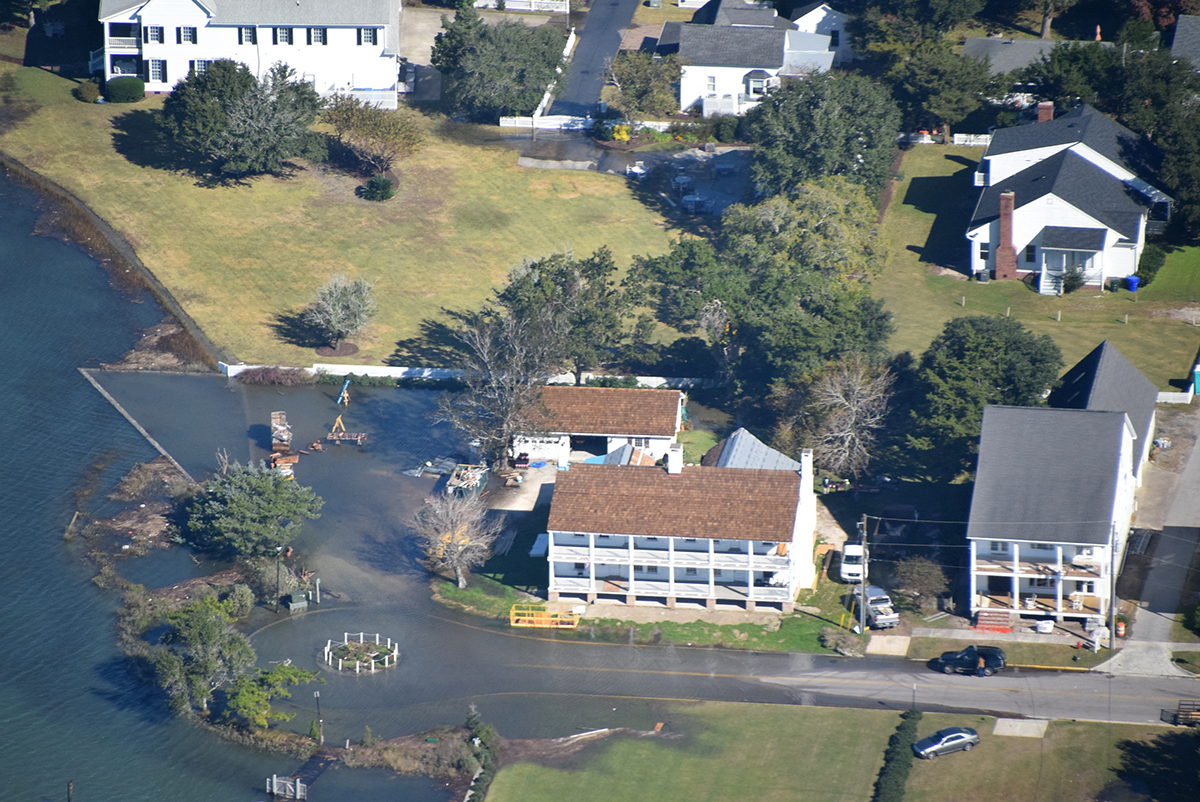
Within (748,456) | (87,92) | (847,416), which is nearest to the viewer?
(748,456)

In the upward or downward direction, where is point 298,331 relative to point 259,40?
downward

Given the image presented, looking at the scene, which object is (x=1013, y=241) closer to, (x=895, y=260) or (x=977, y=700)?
A: (x=895, y=260)

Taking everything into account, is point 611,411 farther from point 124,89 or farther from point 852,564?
point 124,89

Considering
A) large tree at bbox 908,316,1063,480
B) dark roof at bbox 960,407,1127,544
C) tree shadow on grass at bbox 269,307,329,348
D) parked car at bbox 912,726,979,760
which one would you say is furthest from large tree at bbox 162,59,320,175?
parked car at bbox 912,726,979,760

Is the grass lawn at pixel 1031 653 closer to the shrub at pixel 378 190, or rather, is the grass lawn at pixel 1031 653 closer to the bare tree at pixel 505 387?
the bare tree at pixel 505 387

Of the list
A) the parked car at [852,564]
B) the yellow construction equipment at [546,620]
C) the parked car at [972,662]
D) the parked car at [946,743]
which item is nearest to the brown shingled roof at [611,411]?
the parked car at [852,564]

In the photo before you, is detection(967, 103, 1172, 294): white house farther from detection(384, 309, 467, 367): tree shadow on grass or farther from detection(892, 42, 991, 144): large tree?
detection(384, 309, 467, 367): tree shadow on grass

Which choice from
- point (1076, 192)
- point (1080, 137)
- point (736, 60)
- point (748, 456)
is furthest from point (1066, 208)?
point (748, 456)
